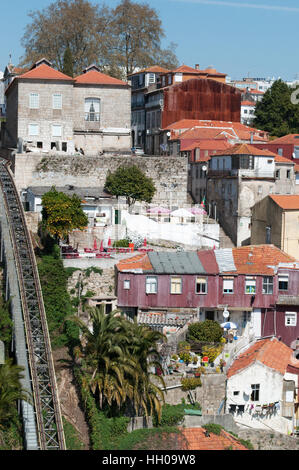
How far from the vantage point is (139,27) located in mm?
92562

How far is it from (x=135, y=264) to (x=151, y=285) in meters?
1.57

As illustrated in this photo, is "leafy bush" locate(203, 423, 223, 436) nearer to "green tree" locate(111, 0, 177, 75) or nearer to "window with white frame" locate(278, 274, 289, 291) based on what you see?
"window with white frame" locate(278, 274, 289, 291)

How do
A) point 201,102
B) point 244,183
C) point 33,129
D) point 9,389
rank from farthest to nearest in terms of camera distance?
1. point 201,102
2. point 33,129
3. point 244,183
4. point 9,389

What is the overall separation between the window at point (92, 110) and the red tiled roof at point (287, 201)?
1707 centimetres

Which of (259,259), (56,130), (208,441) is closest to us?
(208,441)

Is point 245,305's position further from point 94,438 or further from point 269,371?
point 94,438

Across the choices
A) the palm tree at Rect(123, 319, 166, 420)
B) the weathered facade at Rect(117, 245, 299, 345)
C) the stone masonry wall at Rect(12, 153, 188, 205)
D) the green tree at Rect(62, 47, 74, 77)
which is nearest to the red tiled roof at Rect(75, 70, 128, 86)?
the stone masonry wall at Rect(12, 153, 188, 205)

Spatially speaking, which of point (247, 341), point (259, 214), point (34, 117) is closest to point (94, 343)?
point (247, 341)

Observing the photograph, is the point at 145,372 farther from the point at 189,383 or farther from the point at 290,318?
the point at 290,318

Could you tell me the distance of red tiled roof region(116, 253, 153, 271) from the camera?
51594mm

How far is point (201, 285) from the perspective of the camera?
52.0 metres

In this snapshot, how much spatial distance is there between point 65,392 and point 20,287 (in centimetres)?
744

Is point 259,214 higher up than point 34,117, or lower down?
lower down

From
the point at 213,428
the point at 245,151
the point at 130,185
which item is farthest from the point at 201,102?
the point at 213,428
